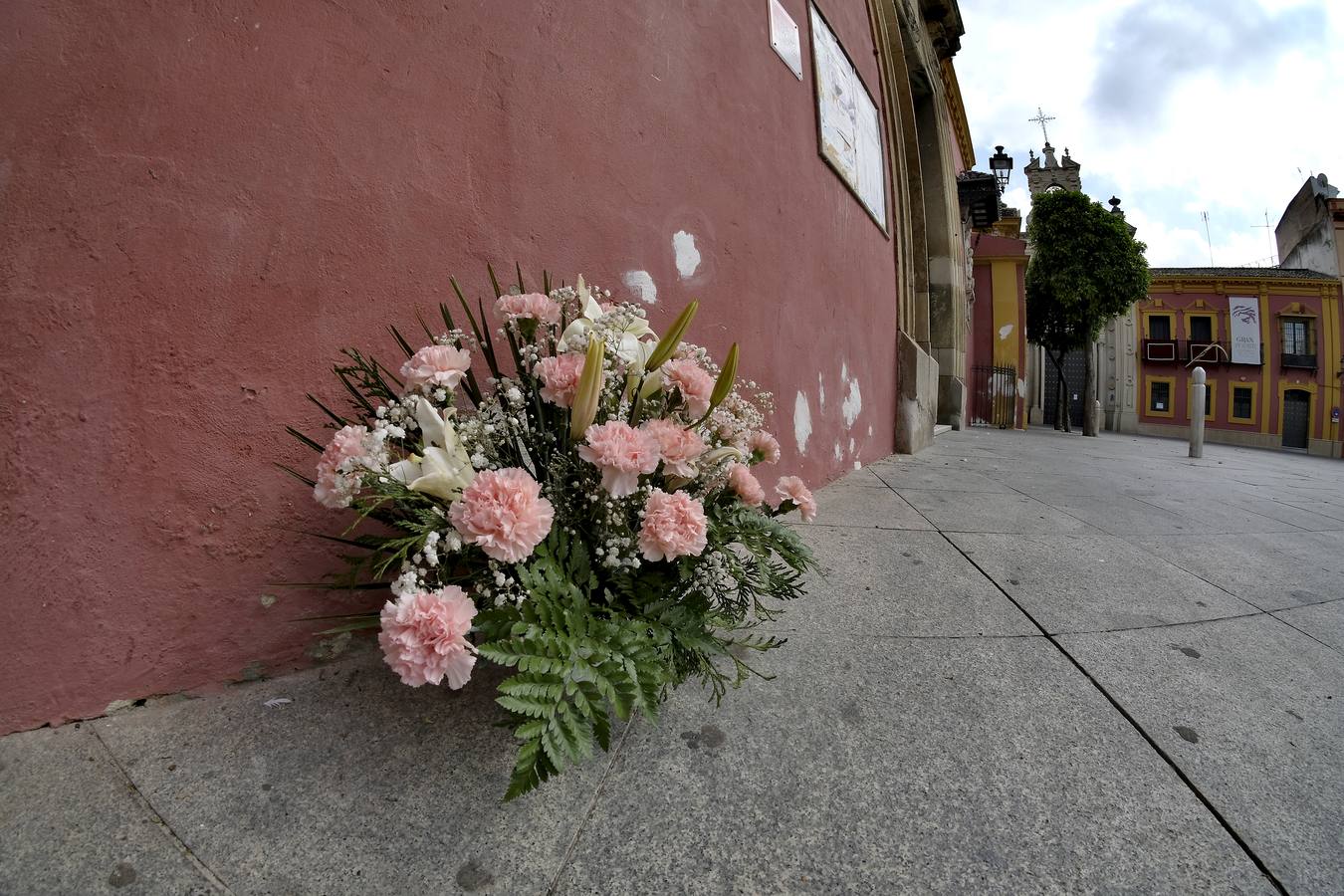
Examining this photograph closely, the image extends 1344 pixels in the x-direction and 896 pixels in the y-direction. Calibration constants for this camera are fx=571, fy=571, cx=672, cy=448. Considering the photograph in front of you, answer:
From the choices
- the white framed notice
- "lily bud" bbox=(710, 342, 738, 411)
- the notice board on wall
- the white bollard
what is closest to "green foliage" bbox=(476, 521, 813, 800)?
"lily bud" bbox=(710, 342, 738, 411)

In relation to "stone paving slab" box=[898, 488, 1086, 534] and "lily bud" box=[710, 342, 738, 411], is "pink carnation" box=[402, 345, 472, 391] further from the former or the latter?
"stone paving slab" box=[898, 488, 1086, 534]

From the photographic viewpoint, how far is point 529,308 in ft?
4.47

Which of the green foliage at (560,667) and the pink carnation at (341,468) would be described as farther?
the pink carnation at (341,468)

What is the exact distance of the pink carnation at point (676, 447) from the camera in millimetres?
1188

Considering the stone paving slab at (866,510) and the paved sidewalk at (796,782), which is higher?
the stone paving slab at (866,510)

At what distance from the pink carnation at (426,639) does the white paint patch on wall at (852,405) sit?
12.8 ft

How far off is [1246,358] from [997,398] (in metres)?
17.9

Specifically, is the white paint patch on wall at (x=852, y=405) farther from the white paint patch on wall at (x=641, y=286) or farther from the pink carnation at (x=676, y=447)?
the pink carnation at (x=676, y=447)

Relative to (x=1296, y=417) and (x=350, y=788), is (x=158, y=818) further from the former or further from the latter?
→ (x=1296, y=417)

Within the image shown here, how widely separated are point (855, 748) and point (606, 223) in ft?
6.17

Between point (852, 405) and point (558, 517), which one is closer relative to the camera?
point (558, 517)

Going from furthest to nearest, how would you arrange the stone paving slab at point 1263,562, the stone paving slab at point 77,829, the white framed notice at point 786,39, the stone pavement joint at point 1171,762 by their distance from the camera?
the white framed notice at point 786,39 → the stone paving slab at point 1263,562 → the stone pavement joint at point 1171,762 → the stone paving slab at point 77,829

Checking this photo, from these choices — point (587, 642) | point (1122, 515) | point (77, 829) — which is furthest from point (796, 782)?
point (1122, 515)

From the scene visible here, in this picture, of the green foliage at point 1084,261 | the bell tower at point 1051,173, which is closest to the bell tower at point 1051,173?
the bell tower at point 1051,173
